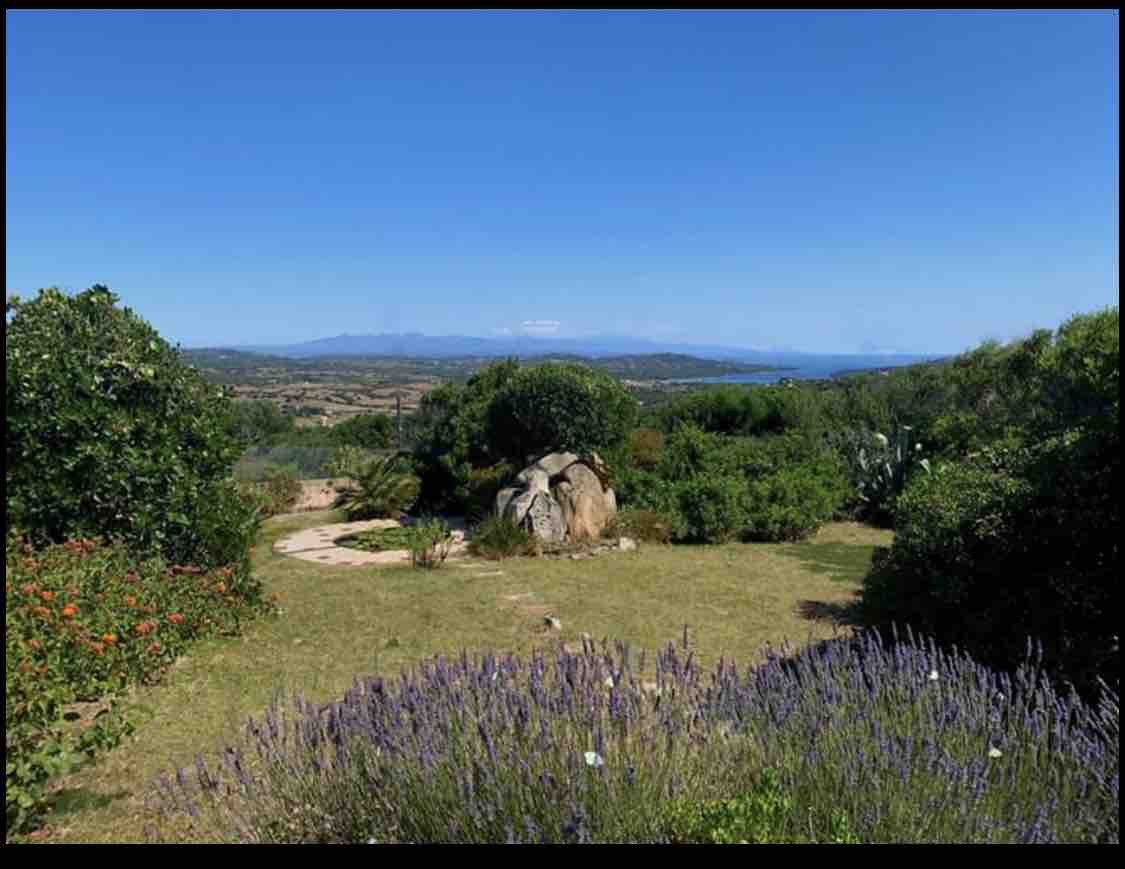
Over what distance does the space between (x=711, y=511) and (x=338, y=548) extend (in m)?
5.00

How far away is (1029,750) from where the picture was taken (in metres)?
2.33

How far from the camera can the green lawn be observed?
11.7ft

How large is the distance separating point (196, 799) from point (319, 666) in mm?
2208

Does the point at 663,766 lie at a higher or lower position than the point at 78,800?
higher

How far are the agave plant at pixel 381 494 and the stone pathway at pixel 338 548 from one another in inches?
13.7

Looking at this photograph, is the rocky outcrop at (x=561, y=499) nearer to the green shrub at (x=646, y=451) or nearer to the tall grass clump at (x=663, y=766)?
the green shrub at (x=646, y=451)

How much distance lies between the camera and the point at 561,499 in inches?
375

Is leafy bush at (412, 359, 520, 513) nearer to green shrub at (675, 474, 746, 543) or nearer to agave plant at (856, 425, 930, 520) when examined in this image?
green shrub at (675, 474, 746, 543)

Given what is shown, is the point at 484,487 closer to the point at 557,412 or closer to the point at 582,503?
the point at 557,412

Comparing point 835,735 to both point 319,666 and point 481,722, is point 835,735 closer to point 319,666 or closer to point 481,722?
point 481,722

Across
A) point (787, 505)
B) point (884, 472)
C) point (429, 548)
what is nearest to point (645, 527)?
point (787, 505)

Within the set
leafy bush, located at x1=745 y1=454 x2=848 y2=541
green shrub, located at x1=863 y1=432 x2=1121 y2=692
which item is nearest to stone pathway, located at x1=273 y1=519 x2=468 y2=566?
leafy bush, located at x1=745 y1=454 x2=848 y2=541

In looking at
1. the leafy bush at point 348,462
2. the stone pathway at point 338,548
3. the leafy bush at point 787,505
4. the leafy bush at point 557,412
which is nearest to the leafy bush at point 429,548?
the stone pathway at point 338,548
